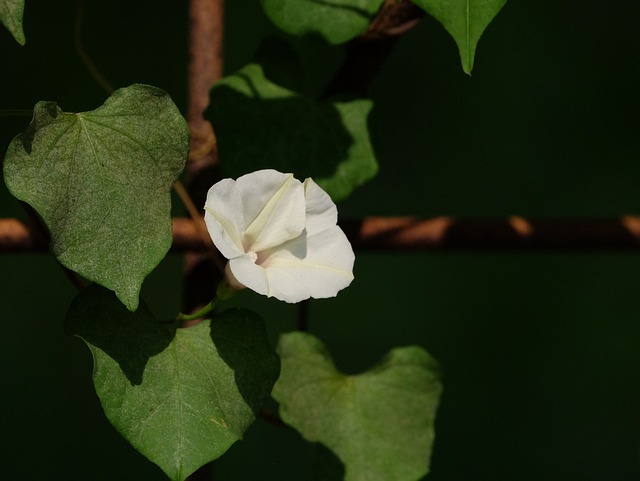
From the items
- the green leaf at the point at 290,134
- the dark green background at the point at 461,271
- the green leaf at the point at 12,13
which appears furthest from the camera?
the dark green background at the point at 461,271

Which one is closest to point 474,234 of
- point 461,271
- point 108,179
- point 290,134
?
point 290,134

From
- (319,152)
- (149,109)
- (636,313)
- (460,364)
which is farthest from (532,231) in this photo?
(636,313)

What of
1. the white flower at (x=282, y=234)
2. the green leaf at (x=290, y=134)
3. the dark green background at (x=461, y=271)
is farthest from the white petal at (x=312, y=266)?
the dark green background at (x=461, y=271)

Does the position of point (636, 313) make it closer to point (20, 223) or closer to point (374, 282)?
point (374, 282)

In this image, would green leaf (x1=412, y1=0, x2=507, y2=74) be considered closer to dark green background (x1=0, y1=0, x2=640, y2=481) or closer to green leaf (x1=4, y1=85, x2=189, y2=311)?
green leaf (x1=4, y1=85, x2=189, y2=311)

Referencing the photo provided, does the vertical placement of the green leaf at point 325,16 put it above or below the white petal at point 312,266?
above

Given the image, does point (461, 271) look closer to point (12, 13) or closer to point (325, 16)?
point (325, 16)

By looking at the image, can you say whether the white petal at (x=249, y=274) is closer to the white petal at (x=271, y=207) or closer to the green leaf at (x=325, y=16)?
the white petal at (x=271, y=207)
